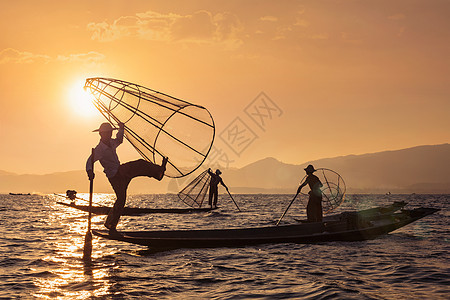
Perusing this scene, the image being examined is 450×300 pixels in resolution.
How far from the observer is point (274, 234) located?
15.6 m

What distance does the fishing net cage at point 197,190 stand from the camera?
3450cm

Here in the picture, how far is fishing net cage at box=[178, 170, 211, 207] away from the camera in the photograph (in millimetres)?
34500

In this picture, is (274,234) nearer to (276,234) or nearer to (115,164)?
(276,234)

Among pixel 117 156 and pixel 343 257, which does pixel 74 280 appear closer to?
pixel 117 156

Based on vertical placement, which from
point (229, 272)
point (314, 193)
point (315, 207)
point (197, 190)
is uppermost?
point (197, 190)

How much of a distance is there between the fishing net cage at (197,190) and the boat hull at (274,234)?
18536 millimetres

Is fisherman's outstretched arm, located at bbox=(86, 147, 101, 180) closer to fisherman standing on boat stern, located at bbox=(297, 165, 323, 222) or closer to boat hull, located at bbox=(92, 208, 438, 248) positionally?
boat hull, located at bbox=(92, 208, 438, 248)

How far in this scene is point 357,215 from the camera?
16.3 metres

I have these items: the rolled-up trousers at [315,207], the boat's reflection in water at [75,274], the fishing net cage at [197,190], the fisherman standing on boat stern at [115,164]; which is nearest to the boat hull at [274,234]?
the rolled-up trousers at [315,207]

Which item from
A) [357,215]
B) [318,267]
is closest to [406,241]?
[357,215]

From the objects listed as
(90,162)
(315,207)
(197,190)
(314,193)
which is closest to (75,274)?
(90,162)

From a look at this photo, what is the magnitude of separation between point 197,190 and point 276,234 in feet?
75.5

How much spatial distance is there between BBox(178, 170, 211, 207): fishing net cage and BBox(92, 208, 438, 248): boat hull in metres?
18.5

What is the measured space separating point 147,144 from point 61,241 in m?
6.07
